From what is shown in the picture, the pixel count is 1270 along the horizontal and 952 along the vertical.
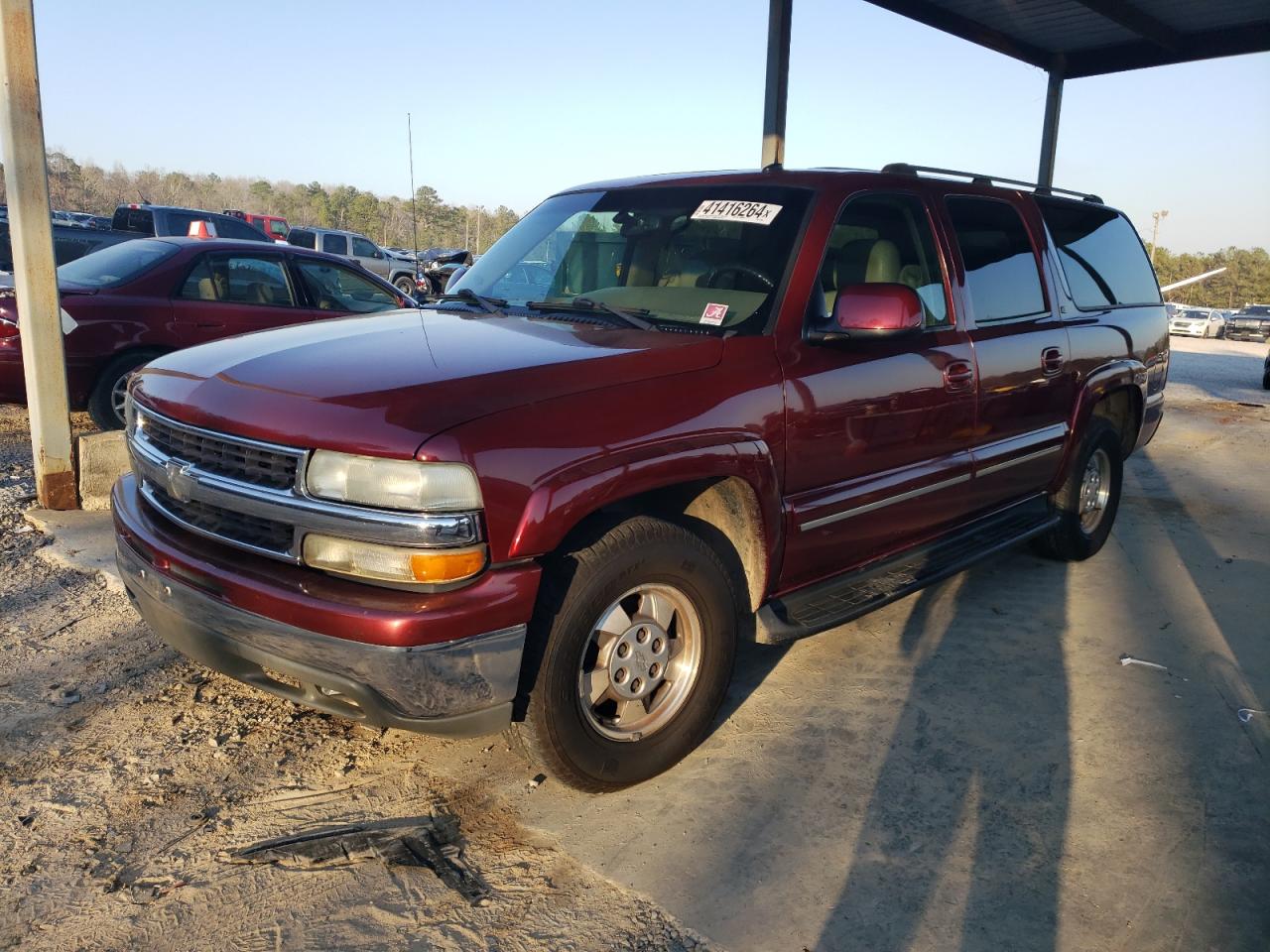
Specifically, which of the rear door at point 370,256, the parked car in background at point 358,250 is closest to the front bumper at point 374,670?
the parked car in background at point 358,250

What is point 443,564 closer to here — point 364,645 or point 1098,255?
point 364,645

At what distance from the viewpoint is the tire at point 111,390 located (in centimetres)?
724

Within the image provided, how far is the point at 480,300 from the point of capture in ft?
12.8

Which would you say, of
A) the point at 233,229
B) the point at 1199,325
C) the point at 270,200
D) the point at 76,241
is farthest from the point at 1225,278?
the point at 76,241

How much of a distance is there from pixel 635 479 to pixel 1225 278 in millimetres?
101449

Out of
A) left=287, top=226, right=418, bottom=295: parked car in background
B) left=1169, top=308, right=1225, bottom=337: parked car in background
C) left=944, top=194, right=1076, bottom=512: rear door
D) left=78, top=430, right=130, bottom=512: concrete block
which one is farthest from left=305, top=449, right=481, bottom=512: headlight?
left=1169, top=308, right=1225, bottom=337: parked car in background

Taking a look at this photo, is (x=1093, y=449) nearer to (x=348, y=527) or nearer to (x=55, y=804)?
(x=348, y=527)

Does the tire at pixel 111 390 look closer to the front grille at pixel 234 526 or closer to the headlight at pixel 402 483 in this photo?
the front grille at pixel 234 526

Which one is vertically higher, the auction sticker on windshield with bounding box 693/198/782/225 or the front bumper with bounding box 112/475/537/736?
the auction sticker on windshield with bounding box 693/198/782/225

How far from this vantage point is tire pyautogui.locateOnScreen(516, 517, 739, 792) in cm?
268

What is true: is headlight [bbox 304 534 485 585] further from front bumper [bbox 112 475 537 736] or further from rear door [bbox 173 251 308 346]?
rear door [bbox 173 251 308 346]

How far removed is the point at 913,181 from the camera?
4.12 meters

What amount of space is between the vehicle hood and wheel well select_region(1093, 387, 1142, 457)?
329 cm

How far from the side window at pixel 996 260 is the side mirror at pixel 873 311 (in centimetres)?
102
